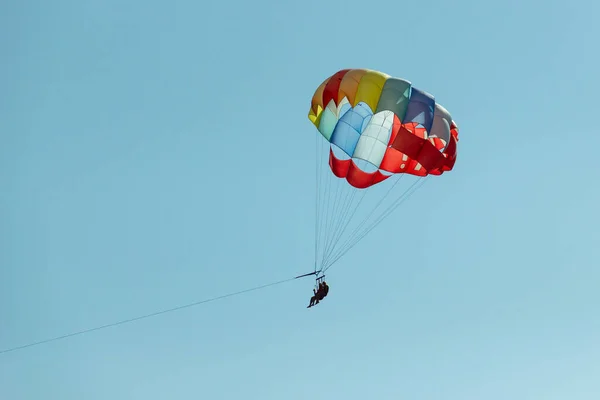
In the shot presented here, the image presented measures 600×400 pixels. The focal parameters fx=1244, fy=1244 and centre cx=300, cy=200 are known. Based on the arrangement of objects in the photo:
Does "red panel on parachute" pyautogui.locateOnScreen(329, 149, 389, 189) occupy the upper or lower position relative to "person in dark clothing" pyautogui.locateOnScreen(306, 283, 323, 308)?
upper

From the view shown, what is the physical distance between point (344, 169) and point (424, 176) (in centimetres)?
311

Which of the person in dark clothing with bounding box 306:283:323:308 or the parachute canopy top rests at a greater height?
the parachute canopy top

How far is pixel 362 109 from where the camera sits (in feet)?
129

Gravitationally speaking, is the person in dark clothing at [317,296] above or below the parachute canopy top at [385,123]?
below

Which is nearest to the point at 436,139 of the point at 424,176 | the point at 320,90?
the point at 424,176

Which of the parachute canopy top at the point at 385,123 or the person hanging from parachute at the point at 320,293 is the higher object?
the parachute canopy top at the point at 385,123

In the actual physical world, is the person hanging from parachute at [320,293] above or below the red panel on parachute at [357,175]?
below

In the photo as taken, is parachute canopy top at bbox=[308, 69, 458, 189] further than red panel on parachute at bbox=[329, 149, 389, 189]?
No

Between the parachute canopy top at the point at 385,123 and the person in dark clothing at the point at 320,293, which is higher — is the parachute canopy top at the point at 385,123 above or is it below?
above

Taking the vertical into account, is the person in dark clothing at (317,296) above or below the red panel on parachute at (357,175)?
below

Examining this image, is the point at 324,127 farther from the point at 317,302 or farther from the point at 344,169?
the point at 317,302

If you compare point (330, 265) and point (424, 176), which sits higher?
point (424, 176)

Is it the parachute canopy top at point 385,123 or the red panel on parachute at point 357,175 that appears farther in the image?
the red panel on parachute at point 357,175

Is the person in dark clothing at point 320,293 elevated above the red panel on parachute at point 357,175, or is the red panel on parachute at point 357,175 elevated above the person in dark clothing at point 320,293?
the red panel on parachute at point 357,175
